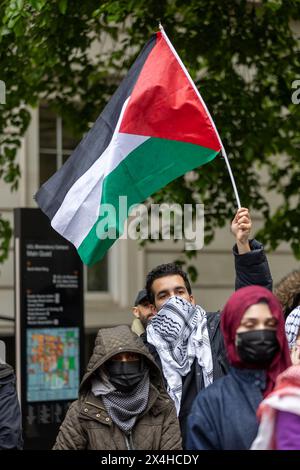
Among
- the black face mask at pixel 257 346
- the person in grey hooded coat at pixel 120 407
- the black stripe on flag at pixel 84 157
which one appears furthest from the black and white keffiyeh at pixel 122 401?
the black stripe on flag at pixel 84 157

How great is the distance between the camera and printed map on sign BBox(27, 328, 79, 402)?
29.2 ft

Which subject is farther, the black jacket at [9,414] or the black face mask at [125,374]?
the black jacket at [9,414]

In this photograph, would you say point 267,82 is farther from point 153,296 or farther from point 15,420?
point 15,420

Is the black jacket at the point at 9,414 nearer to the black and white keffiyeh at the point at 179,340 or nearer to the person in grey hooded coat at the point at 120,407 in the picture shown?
the person in grey hooded coat at the point at 120,407

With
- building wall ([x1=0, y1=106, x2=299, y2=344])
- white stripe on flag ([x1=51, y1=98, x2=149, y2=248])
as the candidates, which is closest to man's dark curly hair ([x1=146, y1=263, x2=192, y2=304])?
white stripe on flag ([x1=51, y1=98, x2=149, y2=248])

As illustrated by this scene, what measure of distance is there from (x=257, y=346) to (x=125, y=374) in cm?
90

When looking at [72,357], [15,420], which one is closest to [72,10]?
[72,357]

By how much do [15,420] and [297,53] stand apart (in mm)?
5925

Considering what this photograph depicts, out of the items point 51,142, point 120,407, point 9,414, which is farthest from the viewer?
point 51,142

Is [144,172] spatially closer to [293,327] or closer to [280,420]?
[293,327]

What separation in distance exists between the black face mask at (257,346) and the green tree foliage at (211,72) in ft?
17.7

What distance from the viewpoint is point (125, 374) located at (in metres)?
4.57

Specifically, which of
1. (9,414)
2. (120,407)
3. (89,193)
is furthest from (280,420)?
(89,193)

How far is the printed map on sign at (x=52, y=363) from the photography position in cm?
889
